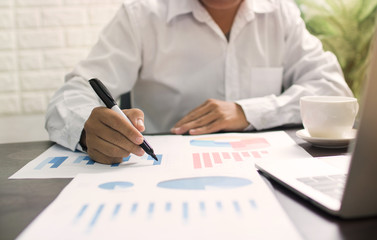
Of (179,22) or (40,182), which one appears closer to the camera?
(40,182)

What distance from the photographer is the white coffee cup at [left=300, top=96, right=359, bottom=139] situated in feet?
2.13

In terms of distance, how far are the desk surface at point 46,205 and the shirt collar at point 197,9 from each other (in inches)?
25.4

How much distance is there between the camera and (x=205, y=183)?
0.47 metres

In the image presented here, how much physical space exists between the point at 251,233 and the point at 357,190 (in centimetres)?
11

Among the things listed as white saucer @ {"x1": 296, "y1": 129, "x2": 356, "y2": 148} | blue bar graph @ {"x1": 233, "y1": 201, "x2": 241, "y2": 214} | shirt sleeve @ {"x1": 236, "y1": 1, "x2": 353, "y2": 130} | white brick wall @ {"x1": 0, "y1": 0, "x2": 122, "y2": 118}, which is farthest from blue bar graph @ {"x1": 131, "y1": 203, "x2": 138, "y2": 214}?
white brick wall @ {"x1": 0, "y1": 0, "x2": 122, "y2": 118}

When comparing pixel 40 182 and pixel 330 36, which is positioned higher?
pixel 330 36

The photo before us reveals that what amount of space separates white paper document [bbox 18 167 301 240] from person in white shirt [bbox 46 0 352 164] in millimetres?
543

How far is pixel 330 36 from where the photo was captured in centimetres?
150

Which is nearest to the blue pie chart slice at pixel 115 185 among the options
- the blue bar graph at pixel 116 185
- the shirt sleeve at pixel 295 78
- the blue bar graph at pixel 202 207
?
the blue bar graph at pixel 116 185

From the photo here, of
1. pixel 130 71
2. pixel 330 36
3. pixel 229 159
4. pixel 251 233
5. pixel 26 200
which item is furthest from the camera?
pixel 330 36

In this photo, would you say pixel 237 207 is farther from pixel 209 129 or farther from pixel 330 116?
pixel 209 129

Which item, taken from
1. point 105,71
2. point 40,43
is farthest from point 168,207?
point 40,43

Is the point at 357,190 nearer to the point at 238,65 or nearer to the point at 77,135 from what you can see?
the point at 77,135

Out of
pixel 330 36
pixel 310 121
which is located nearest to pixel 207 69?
pixel 310 121
